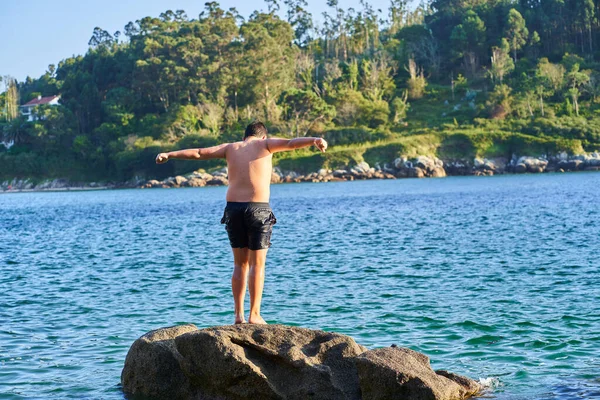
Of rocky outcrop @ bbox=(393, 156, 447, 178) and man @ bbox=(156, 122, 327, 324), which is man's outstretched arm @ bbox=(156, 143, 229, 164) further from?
rocky outcrop @ bbox=(393, 156, 447, 178)

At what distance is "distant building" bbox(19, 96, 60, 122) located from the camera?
142 m

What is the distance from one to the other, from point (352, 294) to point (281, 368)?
27.3ft

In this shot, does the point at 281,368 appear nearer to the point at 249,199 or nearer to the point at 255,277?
the point at 255,277

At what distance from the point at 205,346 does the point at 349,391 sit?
1617 millimetres

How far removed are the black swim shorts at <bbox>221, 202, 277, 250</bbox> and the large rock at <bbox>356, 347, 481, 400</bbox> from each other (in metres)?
2.10

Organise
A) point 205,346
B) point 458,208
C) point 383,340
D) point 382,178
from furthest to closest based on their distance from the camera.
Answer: point 382,178 → point 458,208 → point 383,340 → point 205,346

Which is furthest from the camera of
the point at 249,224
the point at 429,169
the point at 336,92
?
the point at 336,92

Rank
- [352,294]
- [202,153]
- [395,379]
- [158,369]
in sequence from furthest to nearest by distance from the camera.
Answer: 1. [352,294]
2. [202,153]
3. [158,369]
4. [395,379]

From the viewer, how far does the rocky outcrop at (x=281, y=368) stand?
7.91 meters

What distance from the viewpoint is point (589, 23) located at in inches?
4980

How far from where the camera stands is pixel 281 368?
8.30 m

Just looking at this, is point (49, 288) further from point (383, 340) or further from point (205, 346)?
point (205, 346)

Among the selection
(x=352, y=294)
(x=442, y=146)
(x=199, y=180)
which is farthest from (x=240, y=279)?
(x=442, y=146)

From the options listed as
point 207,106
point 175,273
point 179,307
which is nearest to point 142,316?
point 179,307
